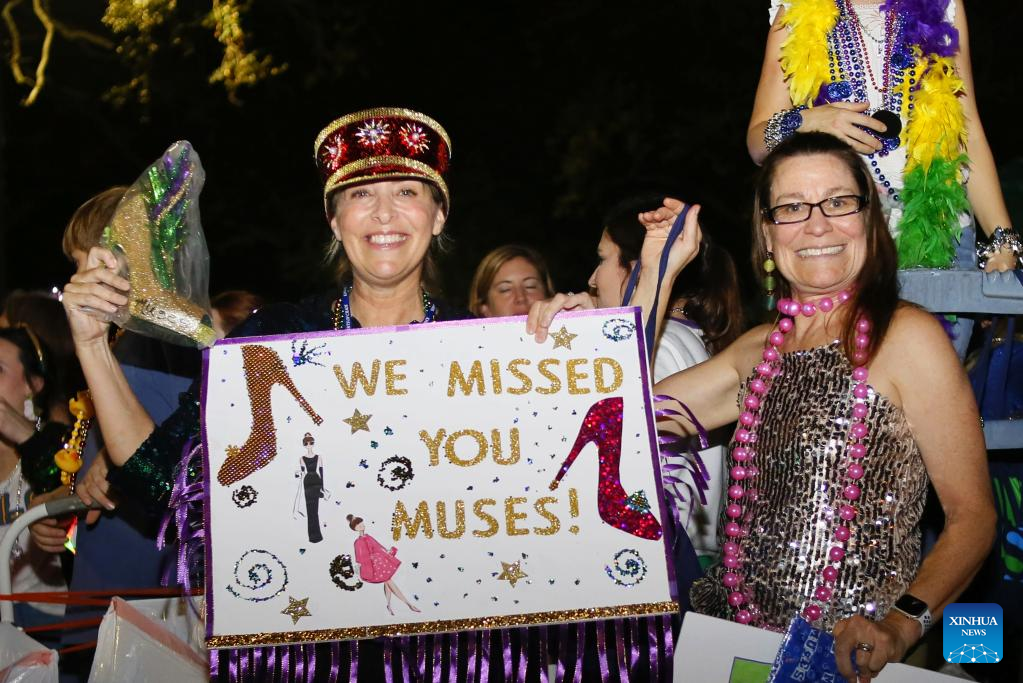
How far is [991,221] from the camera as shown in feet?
9.87

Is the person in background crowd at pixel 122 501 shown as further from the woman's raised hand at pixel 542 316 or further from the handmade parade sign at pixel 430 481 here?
the woman's raised hand at pixel 542 316

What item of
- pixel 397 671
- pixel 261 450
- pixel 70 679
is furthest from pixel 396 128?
pixel 70 679

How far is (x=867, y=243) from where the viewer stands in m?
2.47

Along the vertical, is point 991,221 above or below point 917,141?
below

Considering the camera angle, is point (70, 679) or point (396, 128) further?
point (70, 679)

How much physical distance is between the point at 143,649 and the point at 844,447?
1.61 metres

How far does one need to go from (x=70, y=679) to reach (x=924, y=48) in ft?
10.0

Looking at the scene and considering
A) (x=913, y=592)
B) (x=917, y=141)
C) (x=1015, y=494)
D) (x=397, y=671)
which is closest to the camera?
(x=913, y=592)

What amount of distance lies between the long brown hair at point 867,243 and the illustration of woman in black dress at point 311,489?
3.73 ft

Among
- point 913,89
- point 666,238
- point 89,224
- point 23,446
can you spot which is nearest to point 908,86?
point 913,89

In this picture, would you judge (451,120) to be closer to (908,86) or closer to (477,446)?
(908,86)

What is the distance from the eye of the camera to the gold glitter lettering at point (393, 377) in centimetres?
234

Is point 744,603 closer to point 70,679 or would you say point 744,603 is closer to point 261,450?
point 261,450

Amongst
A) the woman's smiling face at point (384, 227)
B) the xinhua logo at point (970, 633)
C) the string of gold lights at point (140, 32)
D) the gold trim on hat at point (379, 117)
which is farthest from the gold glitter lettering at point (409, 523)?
the string of gold lights at point (140, 32)
